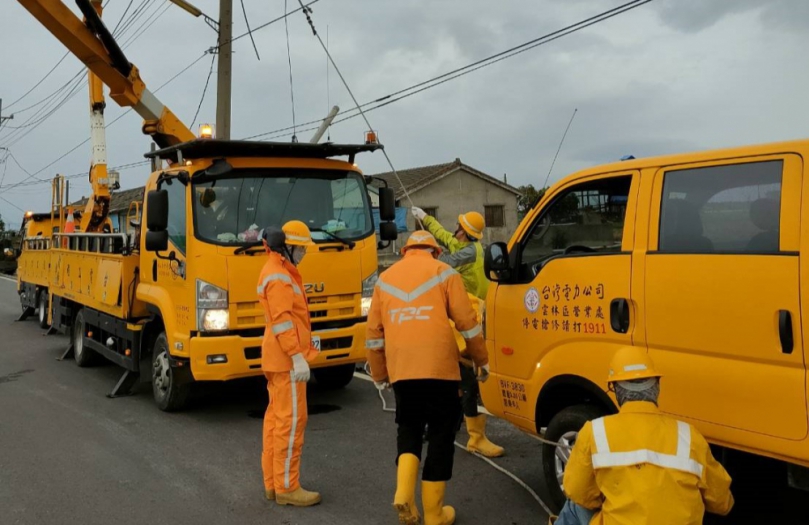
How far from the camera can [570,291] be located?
382 cm

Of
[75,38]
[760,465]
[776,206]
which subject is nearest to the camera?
[776,206]

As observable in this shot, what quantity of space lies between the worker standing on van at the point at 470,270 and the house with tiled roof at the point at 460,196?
23873 millimetres

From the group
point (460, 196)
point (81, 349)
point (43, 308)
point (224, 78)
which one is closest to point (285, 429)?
point (81, 349)

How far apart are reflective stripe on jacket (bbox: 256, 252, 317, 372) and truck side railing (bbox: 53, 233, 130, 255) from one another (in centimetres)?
406

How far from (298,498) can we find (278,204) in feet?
10.3

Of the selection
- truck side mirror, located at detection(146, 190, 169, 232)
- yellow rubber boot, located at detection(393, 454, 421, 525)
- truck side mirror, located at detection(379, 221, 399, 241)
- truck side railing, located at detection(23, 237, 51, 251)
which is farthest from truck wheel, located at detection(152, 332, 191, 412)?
truck side railing, located at detection(23, 237, 51, 251)

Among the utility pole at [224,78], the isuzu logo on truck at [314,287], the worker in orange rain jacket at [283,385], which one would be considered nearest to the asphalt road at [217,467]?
the worker in orange rain jacket at [283,385]

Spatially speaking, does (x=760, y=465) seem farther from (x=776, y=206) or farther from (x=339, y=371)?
(x=339, y=371)

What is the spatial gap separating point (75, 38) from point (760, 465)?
9.27m

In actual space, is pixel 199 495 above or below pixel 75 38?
below

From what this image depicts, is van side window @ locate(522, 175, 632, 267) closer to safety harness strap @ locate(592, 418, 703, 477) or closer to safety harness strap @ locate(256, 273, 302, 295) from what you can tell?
safety harness strap @ locate(592, 418, 703, 477)

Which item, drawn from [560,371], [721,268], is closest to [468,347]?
[560,371]

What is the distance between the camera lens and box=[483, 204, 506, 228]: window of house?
3356cm

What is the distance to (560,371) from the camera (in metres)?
3.84
